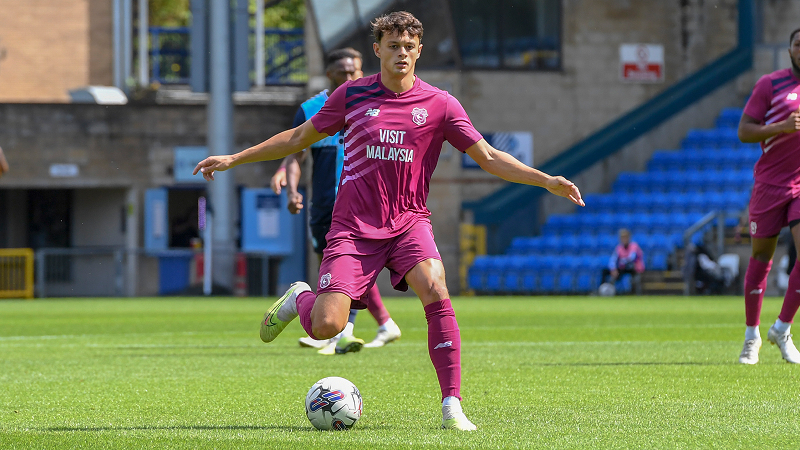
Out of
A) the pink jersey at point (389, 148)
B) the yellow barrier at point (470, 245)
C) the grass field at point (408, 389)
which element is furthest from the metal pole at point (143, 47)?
the pink jersey at point (389, 148)

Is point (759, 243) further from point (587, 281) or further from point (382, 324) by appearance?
point (587, 281)

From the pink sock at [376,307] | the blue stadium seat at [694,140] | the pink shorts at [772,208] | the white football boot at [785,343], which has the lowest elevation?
the white football boot at [785,343]

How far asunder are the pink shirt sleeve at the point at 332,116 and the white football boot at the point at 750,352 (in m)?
4.08

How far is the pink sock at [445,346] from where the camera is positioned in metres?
5.65

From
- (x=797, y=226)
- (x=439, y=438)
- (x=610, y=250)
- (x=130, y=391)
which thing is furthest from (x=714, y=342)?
(x=610, y=250)

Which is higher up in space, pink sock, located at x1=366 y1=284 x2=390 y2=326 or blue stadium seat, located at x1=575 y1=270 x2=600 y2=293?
pink sock, located at x1=366 y1=284 x2=390 y2=326

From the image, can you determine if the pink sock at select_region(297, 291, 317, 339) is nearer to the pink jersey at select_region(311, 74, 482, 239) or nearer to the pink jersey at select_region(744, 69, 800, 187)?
the pink jersey at select_region(311, 74, 482, 239)

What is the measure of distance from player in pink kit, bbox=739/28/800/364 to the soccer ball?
13.0 feet

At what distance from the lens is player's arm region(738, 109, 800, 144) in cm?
826

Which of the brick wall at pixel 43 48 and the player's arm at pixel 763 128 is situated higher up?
the brick wall at pixel 43 48

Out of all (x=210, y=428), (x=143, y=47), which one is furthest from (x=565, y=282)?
(x=210, y=428)

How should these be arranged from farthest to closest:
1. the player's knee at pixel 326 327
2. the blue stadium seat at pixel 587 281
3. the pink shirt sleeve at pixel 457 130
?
the blue stadium seat at pixel 587 281 < the pink shirt sleeve at pixel 457 130 < the player's knee at pixel 326 327

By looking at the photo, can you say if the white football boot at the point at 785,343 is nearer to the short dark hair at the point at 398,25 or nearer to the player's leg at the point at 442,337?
the player's leg at the point at 442,337

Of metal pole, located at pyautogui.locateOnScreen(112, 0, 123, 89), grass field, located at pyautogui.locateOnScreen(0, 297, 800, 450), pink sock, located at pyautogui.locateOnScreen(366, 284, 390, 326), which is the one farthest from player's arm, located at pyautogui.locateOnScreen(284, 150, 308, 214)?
metal pole, located at pyautogui.locateOnScreen(112, 0, 123, 89)
